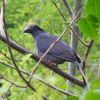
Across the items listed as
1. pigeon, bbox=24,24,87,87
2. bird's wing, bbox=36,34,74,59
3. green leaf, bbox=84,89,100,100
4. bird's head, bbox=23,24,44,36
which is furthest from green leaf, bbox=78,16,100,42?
bird's head, bbox=23,24,44,36

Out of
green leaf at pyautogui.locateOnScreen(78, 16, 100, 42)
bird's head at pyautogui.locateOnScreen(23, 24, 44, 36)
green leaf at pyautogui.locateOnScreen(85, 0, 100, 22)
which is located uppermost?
green leaf at pyautogui.locateOnScreen(85, 0, 100, 22)

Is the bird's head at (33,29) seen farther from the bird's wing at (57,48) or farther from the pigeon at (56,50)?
the bird's wing at (57,48)

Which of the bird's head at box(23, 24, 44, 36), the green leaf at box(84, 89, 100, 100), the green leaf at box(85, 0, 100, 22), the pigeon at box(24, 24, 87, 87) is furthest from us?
the bird's head at box(23, 24, 44, 36)

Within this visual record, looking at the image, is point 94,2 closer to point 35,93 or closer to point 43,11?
point 35,93

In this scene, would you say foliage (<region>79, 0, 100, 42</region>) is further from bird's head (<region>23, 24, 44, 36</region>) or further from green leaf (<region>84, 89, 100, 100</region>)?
bird's head (<region>23, 24, 44, 36</region>)

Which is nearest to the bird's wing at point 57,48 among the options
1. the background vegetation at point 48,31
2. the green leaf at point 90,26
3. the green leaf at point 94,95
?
the background vegetation at point 48,31

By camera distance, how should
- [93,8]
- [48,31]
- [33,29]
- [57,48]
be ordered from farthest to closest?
[48,31] → [33,29] → [57,48] → [93,8]

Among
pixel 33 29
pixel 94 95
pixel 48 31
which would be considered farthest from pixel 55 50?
Answer: pixel 94 95

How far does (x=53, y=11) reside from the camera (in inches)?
132

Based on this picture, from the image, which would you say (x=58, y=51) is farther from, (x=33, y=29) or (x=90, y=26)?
(x=90, y=26)

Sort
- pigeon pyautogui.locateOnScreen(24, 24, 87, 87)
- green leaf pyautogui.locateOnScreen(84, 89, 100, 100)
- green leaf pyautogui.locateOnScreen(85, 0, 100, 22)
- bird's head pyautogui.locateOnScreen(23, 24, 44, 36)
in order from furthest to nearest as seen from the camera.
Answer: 1. bird's head pyautogui.locateOnScreen(23, 24, 44, 36)
2. pigeon pyautogui.locateOnScreen(24, 24, 87, 87)
3. green leaf pyautogui.locateOnScreen(85, 0, 100, 22)
4. green leaf pyautogui.locateOnScreen(84, 89, 100, 100)

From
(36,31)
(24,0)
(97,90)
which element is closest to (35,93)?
(97,90)

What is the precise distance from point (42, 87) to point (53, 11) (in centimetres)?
227

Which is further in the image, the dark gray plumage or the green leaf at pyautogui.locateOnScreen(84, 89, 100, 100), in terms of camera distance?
the dark gray plumage
